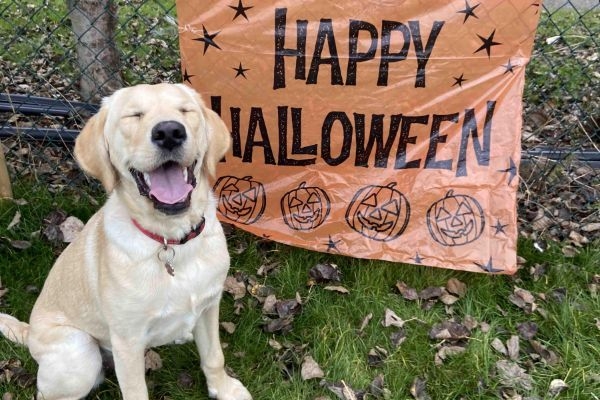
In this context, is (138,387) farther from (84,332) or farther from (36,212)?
(36,212)

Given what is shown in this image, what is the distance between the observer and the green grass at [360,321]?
262 centimetres

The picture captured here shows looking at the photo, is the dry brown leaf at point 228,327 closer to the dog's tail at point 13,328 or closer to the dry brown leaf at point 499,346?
the dog's tail at point 13,328

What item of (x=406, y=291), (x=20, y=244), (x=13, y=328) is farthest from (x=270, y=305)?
(x=20, y=244)

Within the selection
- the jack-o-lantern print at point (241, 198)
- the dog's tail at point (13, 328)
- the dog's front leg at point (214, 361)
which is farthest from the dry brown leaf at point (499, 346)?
the dog's tail at point (13, 328)

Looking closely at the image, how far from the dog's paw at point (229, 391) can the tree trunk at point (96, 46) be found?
208 cm

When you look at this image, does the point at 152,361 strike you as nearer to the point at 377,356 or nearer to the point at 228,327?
the point at 228,327

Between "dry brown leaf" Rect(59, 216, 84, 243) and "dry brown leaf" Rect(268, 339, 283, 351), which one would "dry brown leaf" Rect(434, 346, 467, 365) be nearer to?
"dry brown leaf" Rect(268, 339, 283, 351)

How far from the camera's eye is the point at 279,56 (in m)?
3.03

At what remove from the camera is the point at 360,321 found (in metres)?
2.98

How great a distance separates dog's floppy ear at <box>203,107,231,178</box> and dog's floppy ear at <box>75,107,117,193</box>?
36 cm

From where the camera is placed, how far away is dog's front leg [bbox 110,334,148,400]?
7.19 feet

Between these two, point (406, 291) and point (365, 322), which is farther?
point (406, 291)

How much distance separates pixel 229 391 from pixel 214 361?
169 millimetres

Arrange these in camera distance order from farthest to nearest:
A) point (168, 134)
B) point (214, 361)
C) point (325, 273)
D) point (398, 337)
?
point (325, 273) < point (398, 337) < point (214, 361) < point (168, 134)
